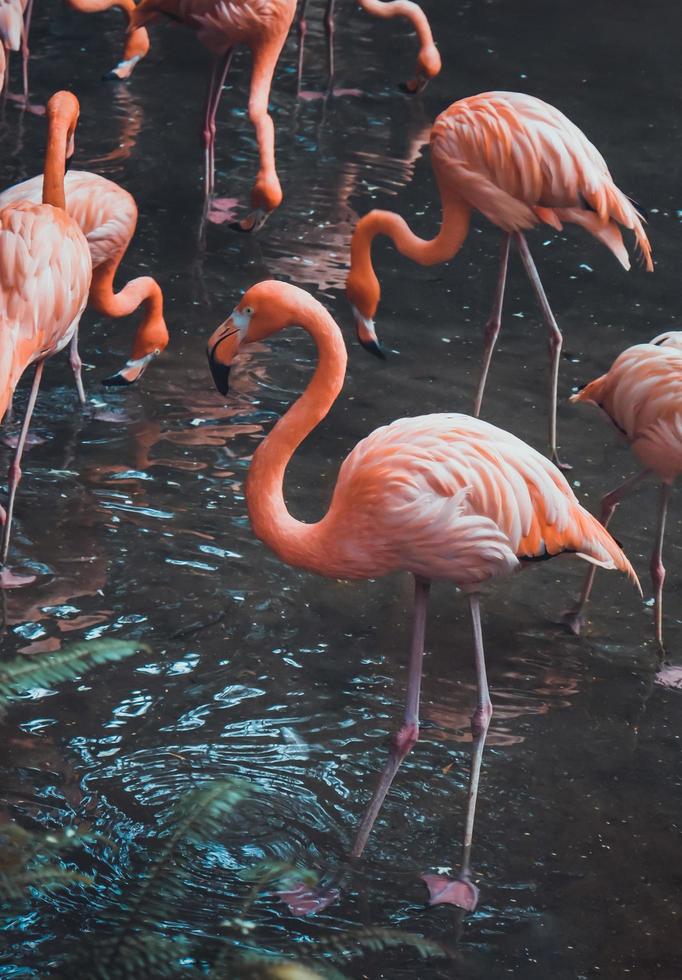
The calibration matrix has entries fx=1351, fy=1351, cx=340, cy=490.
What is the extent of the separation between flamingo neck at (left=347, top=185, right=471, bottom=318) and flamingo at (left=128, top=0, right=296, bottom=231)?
126cm

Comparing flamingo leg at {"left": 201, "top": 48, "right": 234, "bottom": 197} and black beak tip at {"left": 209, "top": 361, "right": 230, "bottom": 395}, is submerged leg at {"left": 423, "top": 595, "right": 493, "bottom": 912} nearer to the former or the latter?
black beak tip at {"left": 209, "top": 361, "right": 230, "bottom": 395}

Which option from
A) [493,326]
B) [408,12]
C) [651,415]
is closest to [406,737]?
[651,415]

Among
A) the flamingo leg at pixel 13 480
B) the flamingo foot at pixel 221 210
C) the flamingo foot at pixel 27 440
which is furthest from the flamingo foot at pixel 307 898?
the flamingo foot at pixel 221 210

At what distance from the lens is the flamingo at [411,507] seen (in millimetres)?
2863

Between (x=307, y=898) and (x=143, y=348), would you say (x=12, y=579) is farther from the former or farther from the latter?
(x=307, y=898)

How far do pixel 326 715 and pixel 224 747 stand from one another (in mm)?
306

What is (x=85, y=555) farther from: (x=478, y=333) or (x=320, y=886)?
(x=478, y=333)

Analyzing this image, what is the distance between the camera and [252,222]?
601 cm

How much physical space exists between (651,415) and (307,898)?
5.34 feet

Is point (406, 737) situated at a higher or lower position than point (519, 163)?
lower

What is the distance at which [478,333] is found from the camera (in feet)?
18.3

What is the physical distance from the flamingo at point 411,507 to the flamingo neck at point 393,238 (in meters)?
1.75

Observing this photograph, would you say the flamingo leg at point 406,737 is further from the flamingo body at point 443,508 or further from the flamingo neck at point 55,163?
the flamingo neck at point 55,163

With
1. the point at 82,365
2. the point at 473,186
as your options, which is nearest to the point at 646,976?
the point at 473,186
